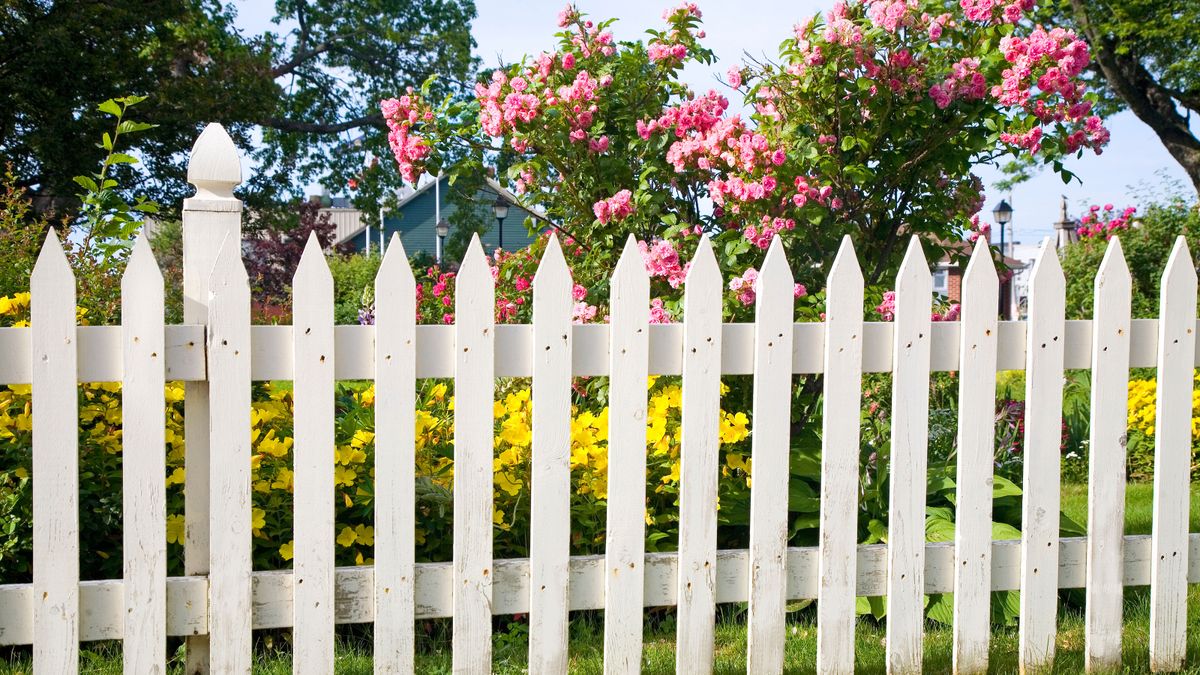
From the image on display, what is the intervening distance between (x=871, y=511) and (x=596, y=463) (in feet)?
4.08

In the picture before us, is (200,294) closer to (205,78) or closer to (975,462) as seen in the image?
(975,462)

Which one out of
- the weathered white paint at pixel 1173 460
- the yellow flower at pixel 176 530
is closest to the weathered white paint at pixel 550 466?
the yellow flower at pixel 176 530

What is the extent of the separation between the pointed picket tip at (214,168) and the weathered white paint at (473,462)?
30.0 inches

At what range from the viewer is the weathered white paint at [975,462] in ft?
9.72

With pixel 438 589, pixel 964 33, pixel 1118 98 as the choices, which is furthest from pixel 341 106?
pixel 438 589

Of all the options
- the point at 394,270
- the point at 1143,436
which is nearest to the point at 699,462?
the point at 394,270

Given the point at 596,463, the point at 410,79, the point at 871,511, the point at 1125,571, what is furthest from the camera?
the point at 410,79

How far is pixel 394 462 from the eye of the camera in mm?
2686

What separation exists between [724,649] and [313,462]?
153 centimetres

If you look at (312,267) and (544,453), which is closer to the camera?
(312,267)

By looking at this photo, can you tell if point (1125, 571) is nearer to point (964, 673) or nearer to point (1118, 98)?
point (964, 673)

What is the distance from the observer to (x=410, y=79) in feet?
67.2

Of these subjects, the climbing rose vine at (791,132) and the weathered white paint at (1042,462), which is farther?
the climbing rose vine at (791,132)

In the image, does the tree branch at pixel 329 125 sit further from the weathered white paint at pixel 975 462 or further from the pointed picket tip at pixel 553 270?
the weathered white paint at pixel 975 462
